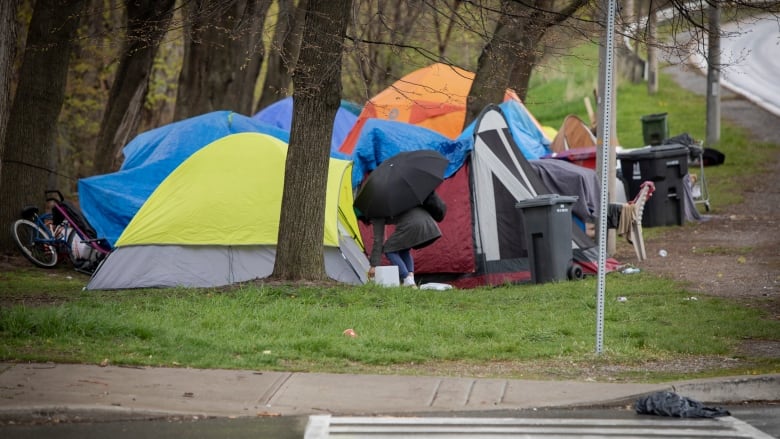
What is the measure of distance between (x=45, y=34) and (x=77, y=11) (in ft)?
2.25

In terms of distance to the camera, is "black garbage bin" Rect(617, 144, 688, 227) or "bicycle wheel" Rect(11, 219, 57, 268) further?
"black garbage bin" Rect(617, 144, 688, 227)

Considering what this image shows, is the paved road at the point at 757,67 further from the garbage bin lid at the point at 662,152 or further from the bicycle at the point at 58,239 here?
the bicycle at the point at 58,239

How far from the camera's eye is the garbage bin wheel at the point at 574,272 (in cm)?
1417

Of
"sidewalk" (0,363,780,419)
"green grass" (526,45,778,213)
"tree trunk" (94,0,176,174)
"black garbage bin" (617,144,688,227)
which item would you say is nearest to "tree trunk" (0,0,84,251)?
"tree trunk" (94,0,176,174)

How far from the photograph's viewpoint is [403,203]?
1401cm

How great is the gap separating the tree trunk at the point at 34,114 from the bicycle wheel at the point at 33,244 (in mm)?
266

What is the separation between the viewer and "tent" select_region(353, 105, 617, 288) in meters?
15.1

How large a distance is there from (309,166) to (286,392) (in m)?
5.17

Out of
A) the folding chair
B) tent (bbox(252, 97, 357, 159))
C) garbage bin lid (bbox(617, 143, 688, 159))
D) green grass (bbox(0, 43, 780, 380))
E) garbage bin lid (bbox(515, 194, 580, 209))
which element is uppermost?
tent (bbox(252, 97, 357, 159))

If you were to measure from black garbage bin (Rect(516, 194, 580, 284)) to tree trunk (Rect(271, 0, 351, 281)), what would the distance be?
113 inches

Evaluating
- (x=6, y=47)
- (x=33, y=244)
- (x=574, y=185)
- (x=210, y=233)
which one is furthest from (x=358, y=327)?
(x=33, y=244)

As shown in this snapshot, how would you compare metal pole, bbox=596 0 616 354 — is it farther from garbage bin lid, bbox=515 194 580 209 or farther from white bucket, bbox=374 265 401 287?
white bucket, bbox=374 265 401 287

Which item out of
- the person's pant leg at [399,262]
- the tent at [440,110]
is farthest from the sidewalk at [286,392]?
the tent at [440,110]

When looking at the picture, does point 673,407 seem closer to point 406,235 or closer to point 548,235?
point 548,235
